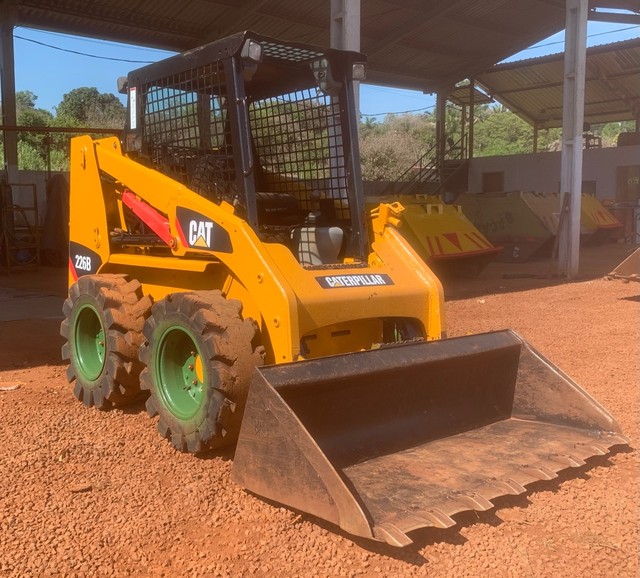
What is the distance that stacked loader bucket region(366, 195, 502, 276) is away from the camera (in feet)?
41.8

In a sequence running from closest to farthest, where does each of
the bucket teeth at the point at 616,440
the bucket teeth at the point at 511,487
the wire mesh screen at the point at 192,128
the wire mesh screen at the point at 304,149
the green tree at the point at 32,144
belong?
the bucket teeth at the point at 511,487, the bucket teeth at the point at 616,440, the wire mesh screen at the point at 192,128, the wire mesh screen at the point at 304,149, the green tree at the point at 32,144

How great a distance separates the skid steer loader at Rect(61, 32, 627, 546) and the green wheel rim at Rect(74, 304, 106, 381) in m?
0.01

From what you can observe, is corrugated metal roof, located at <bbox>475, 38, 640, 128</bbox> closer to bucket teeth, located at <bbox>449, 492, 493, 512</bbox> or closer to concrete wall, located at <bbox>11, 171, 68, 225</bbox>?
concrete wall, located at <bbox>11, 171, 68, 225</bbox>

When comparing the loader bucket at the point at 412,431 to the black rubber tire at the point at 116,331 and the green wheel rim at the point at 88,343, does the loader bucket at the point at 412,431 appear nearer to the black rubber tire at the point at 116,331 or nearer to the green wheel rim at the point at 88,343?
the black rubber tire at the point at 116,331

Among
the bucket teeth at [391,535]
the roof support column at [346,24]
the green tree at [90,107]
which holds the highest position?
the green tree at [90,107]

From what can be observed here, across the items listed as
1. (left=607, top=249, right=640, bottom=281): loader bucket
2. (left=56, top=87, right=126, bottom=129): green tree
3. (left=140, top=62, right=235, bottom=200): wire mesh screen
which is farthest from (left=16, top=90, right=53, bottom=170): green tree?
(left=140, top=62, right=235, bottom=200): wire mesh screen

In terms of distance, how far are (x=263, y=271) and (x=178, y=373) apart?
0.96 meters

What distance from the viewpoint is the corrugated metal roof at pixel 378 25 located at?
648 inches

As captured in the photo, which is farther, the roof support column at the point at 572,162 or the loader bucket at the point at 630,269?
the roof support column at the point at 572,162

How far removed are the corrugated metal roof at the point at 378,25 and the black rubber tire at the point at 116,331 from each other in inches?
509

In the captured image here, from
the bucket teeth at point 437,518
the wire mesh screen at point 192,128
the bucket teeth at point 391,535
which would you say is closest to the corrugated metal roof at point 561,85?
the wire mesh screen at point 192,128

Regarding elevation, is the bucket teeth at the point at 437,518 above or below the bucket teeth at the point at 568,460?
below

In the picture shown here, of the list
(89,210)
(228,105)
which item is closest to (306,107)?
(228,105)

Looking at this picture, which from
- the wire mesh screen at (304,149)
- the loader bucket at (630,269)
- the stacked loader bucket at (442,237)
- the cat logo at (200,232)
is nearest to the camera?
the cat logo at (200,232)
